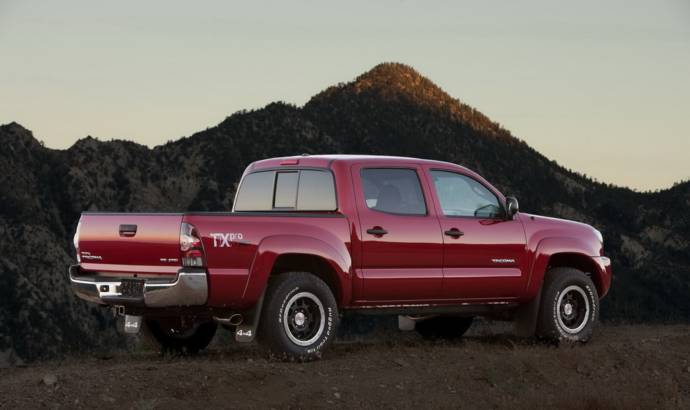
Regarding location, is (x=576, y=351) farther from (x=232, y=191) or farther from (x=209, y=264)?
(x=232, y=191)

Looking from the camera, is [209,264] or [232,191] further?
[232,191]

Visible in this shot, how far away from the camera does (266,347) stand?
1110 cm

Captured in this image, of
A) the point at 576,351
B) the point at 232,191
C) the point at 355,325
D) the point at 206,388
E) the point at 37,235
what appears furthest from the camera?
the point at 232,191

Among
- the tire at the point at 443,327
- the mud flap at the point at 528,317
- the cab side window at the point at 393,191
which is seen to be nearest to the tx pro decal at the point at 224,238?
the cab side window at the point at 393,191

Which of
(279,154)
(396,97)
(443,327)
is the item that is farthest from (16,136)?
(443,327)

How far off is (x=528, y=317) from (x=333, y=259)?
304cm

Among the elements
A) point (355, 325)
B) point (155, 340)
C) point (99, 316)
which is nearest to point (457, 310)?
point (155, 340)

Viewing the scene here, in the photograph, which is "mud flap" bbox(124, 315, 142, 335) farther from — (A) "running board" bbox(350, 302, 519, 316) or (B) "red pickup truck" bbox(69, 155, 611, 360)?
(A) "running board" bbox(350, 302, 519, 316)

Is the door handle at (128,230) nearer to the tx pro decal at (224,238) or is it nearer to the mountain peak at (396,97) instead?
the tx pro decal at (224,238)

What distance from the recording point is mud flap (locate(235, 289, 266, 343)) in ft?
36.2

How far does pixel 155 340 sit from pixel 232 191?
5823 centimetres

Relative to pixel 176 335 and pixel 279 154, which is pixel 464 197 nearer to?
pixel 176 335

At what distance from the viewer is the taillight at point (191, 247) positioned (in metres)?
10.5

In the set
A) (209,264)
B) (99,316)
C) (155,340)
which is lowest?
(99,316)
